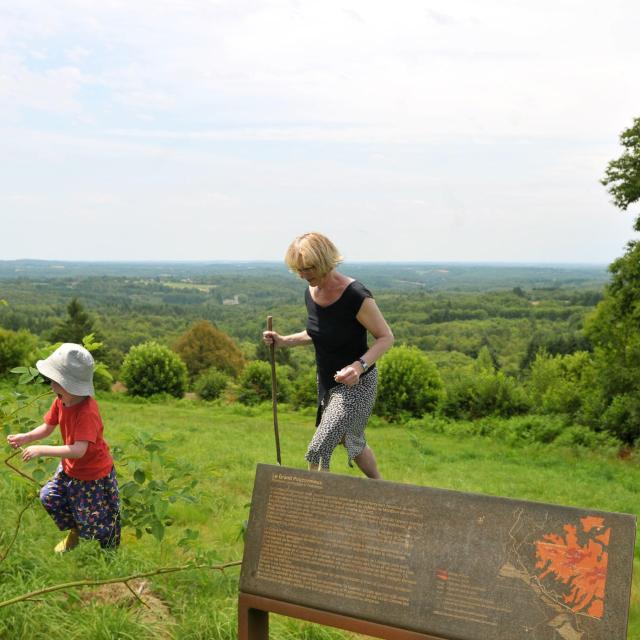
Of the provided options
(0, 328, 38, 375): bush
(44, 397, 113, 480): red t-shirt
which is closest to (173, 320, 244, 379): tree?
(0, 328, 38, 375): bush

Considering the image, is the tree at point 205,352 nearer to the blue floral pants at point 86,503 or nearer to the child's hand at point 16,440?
the blue floral pants at point 86,503

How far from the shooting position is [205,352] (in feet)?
186

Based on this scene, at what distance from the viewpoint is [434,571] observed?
288 centimetres

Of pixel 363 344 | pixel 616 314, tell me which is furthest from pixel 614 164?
pixel 363 344

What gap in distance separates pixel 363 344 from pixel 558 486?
19.7 feet

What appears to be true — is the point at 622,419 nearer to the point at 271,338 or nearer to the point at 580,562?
the point at 271,338

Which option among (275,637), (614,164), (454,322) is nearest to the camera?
(275,637)

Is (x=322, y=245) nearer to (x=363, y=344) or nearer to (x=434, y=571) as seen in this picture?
(x=363, y=344)

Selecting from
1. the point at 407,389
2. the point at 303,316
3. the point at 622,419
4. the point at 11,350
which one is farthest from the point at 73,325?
the point at 303,316

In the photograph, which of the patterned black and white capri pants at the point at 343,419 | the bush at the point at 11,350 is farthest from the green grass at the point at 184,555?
the bush at the point at 11,350

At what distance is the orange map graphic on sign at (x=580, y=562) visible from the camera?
8.69 ft

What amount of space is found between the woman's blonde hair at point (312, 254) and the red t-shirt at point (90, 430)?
1.49m

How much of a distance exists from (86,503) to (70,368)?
889 mm

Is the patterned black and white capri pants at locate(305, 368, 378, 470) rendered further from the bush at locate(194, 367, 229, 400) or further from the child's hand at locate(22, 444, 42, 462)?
the bush at locate(194, 367, 229, 400)
